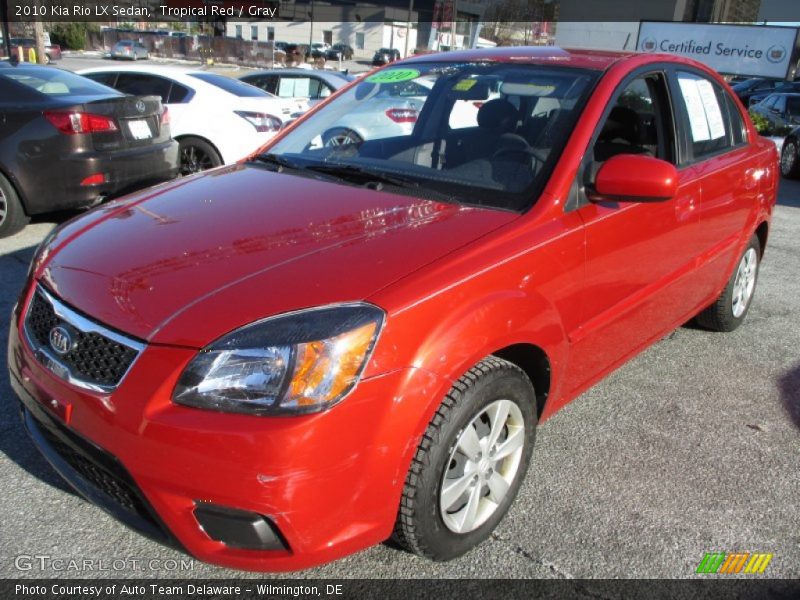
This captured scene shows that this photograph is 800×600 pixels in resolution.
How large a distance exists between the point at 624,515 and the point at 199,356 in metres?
1.74

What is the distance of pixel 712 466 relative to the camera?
3.05m

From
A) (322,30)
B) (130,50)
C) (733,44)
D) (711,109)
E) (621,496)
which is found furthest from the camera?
(322,30)

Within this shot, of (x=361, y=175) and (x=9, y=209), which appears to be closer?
(x=361, y=175)

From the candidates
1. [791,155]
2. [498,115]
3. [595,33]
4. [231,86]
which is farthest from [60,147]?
[595,33]

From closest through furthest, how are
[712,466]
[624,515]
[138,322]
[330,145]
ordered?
[138,322]
[624,515]
[712,466]
[330,145]

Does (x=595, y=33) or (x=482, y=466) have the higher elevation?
(x=595, y=33)

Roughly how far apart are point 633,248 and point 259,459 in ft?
6.14

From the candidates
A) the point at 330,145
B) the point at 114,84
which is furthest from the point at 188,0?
the point at 330,145

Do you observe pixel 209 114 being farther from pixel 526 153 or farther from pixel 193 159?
pixel 526 153

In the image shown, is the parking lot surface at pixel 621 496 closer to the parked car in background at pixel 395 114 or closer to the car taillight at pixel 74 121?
the parked car in background at pixel 395 114

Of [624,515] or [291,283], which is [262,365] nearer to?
[291,283]

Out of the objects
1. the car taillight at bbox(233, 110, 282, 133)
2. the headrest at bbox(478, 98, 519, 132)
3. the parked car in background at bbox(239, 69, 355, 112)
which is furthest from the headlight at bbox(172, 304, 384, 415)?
the parked car in background at bbox(239, 69, 355, 112)

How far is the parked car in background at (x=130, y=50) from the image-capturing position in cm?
5681

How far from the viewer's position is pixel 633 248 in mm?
2959
